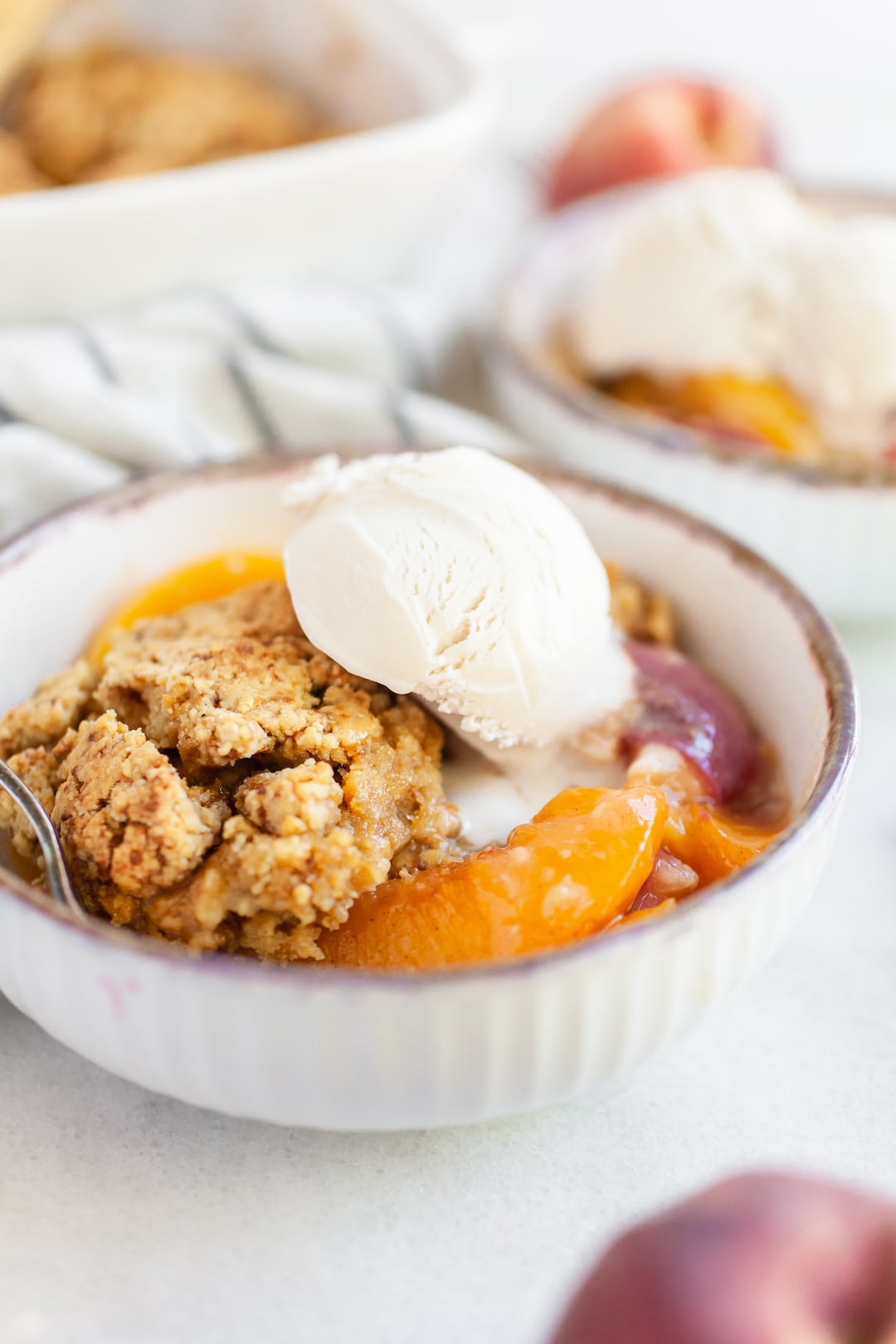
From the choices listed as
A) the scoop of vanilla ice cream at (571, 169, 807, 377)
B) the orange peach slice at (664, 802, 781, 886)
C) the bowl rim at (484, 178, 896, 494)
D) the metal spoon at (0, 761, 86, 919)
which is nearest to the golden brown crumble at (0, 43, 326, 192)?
the bowl rim at (484, 178, 896, 494)

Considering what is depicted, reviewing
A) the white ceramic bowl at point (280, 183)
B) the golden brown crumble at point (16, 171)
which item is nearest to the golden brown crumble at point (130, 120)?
the golden brown crumble at point (16, 171)

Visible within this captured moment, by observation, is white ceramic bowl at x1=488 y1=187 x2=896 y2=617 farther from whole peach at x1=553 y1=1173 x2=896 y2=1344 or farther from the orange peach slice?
whole peach at x1=553 y1=1173 x2=896 y2=1344

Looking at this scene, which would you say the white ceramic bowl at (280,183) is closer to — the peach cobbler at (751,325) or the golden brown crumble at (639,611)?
→ the peach cobbler at (751,325)

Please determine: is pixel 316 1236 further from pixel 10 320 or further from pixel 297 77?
pixel 297 77

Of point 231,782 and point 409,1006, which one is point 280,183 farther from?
point 409,1006

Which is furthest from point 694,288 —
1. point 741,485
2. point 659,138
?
point 659,138

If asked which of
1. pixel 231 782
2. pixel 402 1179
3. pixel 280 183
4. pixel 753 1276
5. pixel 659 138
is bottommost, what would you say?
pixel 402 1179

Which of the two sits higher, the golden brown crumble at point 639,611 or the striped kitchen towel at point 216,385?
the striped kitchen towel at point 216,385
